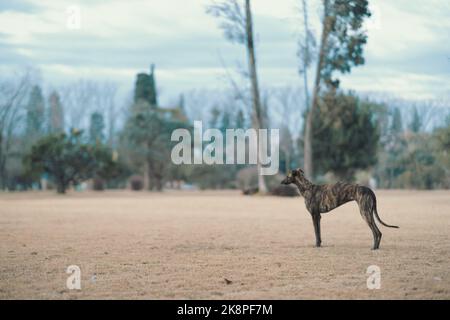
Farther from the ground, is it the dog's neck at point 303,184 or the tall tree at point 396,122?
the tall tree at point 396,122

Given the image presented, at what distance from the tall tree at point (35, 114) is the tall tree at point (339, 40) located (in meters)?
37.2

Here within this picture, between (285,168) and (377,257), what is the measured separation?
52387 mm

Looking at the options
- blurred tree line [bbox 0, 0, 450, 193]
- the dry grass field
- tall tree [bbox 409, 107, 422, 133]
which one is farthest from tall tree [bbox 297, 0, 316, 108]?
tall tree [bbox 409, 107, 422, 133]

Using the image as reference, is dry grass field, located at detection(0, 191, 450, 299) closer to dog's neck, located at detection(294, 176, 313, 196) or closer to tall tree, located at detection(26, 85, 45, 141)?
dog's neck, located at detection(294, 176, 313, 196)

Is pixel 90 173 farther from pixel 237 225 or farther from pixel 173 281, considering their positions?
pixel 173 281

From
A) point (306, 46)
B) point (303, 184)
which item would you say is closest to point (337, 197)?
point (303, 184)

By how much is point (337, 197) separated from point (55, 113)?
67.0 meters

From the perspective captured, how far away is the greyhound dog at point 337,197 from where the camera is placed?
437 inches

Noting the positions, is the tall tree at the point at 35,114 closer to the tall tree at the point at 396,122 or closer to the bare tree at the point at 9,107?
the bare tree at the point at 9,107

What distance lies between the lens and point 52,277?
884 centimetres

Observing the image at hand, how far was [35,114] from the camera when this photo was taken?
7200 cm

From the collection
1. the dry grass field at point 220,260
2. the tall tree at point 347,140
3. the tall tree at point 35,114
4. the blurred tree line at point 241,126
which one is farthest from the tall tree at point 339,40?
the tall tree at point 35,114

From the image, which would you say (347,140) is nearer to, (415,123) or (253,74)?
(253,74)

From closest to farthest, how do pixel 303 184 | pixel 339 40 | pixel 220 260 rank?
1. pixel 220 260
2. pixel 303 184
3. pixel 339 40
